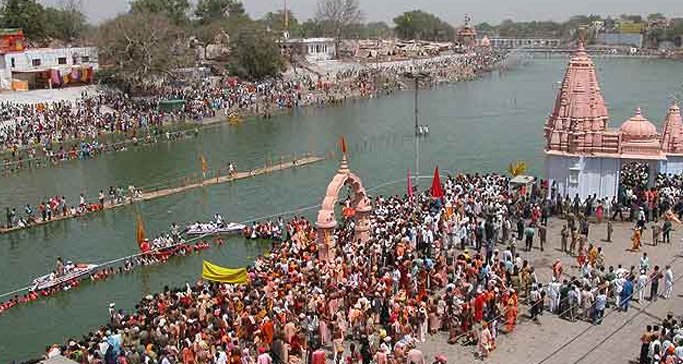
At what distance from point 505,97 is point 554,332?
66954mm

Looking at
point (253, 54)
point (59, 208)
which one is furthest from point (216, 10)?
point (59, 208)

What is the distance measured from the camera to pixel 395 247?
19938 mm

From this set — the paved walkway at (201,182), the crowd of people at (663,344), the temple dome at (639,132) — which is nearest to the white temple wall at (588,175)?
the temple dome at (639,132)

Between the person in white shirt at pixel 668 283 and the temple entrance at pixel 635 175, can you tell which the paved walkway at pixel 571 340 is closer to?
the person in white shirt at pixel 668 283

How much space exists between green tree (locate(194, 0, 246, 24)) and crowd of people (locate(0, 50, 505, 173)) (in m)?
23.9

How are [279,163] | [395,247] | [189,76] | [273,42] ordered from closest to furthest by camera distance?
1. [395,247]
2. [279,163]
3. [189,76]
4. [273,42]

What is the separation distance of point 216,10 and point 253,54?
106ft

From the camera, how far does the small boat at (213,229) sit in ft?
91.7

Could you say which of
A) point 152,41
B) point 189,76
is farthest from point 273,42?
point 152,41

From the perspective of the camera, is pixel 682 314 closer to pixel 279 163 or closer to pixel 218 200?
pixel 218 200

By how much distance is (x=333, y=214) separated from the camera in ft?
68.1

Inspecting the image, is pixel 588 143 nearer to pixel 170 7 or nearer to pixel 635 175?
pixel 635 175

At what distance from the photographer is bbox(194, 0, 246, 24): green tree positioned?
9831 centimetres

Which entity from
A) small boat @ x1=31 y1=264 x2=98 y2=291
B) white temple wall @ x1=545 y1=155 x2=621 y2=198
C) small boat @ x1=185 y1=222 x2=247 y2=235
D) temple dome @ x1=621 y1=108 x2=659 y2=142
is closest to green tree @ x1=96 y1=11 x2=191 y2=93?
small boat @ x1=185 y1=222 x2=247 y2=235
